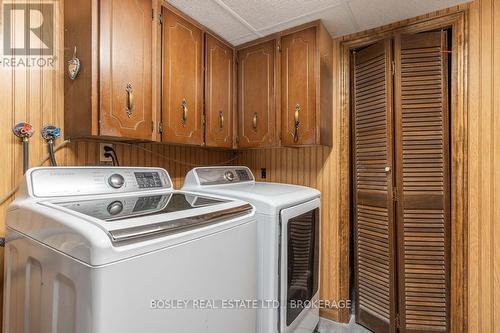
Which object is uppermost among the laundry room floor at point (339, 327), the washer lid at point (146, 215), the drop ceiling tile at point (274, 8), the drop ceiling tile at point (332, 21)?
the drop ceiling tile at point (332, 21)

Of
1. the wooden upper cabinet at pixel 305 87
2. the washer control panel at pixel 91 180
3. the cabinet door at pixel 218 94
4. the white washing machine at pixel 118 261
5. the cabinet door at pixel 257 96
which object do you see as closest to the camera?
the white washing machine at pixel 118 261

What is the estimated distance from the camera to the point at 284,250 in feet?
4.63

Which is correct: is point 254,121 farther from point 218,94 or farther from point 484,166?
Result: point 484,166

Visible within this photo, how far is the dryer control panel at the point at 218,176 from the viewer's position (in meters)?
1.82

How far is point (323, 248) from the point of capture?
2.29 metres

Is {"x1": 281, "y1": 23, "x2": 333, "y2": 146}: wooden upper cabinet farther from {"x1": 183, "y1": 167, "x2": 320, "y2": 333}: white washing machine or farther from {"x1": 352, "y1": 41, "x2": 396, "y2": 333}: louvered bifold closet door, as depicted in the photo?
{"x1": 183, "y1": 167, "x2": 320, "y2": 333}: white washing machine

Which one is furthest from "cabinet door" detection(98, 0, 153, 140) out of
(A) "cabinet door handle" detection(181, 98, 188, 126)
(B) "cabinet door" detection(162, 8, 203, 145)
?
(A) "cabinet door handle" detection(181, 98, 188, 126)

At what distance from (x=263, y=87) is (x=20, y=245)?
5.94 feet

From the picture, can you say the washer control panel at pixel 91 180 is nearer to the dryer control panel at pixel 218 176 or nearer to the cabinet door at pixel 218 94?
the dryer control panel at pixel 218 176

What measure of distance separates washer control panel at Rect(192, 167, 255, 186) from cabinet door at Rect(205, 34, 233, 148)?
0.21 metres

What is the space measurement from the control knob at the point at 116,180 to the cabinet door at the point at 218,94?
28.5 inches

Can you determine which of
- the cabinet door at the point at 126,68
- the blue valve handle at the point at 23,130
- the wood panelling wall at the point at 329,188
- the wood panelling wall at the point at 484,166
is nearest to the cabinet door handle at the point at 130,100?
the cabinet door at the point at 126,68

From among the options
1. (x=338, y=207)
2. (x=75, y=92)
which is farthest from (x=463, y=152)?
(x=75, y=92)

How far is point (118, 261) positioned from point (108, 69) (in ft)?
3.46
